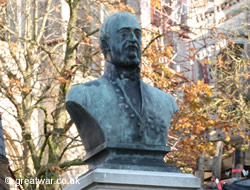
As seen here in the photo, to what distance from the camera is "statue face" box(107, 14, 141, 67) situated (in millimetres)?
6629

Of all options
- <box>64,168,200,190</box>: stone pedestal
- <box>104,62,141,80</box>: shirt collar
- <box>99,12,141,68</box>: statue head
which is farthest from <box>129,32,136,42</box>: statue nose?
<box>64,168,200,190</box>: stone pedestal

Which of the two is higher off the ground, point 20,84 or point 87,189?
point 20,84

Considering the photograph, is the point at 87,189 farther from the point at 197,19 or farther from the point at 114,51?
the point at 197,19

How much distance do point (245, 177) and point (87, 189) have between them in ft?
20.9

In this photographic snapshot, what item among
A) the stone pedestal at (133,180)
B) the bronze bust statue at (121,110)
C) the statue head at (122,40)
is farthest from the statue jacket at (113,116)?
the stone pedestal at (133,180)

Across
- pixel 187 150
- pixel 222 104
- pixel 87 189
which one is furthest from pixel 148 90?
pixel 222 104

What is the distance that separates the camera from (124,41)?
664 centimetres

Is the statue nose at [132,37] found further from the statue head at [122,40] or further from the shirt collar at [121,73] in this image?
the shirt collar at [121,73]

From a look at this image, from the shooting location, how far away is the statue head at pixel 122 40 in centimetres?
663

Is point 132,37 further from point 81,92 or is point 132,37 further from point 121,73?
point 81,92

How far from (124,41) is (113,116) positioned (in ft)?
2.29

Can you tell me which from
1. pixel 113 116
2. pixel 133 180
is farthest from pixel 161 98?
pixel 133 180

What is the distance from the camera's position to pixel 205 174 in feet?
44.2

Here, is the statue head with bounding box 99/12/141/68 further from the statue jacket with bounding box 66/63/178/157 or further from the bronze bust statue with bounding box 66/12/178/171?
the statue jacket with bounding box 66/63/178/157
